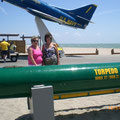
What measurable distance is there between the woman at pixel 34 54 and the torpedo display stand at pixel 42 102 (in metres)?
1.17

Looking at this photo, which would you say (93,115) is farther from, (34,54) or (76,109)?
(34,54)

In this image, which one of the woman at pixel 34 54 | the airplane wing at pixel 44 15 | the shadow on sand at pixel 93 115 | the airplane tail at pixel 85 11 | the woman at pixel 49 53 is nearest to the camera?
the shadow on sand at pixel 93 115

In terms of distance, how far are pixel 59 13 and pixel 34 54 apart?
46.2 ft

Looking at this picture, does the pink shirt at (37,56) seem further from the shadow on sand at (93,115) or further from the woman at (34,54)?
the shadow on sand at (93,115)

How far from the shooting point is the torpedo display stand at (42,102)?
2383 mm

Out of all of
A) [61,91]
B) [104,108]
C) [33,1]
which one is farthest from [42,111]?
[33,1]

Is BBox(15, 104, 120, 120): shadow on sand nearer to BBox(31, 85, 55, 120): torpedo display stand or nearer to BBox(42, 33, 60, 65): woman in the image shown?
BBox(31, 85, 55, 120): torpedo display stand

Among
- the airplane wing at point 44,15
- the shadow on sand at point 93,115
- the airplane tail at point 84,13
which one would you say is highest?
the airplane tail at point 84,13

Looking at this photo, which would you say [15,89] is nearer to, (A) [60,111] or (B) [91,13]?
(A) [60,111]

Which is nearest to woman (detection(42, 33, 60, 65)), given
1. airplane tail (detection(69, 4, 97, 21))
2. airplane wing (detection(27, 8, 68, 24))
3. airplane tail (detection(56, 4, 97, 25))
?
airplane wing (detection(27, 8, 68, 24))

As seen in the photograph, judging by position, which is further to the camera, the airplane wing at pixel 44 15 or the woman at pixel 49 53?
the airplane wing at pixel 44 15

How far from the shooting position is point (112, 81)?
2.99m

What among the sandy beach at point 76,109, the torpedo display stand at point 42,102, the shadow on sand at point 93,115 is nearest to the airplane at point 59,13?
the sandy beach at point 76,109

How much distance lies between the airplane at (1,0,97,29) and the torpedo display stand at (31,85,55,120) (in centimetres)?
1339
